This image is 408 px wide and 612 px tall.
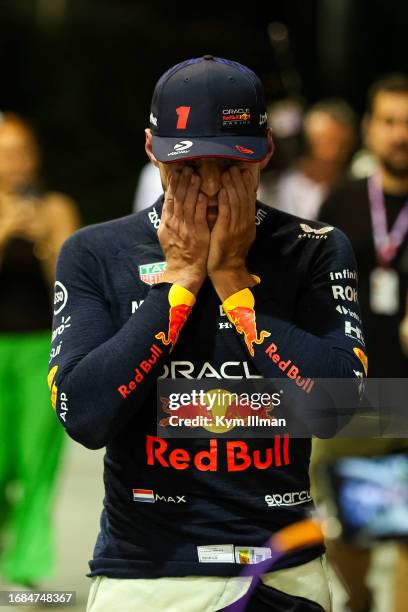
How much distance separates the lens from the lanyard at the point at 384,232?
4465 millimetres

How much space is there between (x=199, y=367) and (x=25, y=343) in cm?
311

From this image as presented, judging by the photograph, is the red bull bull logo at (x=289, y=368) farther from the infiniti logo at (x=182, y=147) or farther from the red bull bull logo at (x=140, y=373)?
the infiniti logo at (x=182, y=147)

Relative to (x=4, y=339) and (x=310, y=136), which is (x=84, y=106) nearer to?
(x=310, y=136)

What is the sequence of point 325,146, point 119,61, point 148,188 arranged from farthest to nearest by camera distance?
1. point 119,61
2. point 325,146
3. point 148,188

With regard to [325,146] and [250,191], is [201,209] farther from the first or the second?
[325,146]

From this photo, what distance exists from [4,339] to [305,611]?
3.24m

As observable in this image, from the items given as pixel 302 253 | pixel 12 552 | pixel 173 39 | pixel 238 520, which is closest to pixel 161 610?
pixel 238 520

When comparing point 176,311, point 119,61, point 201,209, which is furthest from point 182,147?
point 119,61

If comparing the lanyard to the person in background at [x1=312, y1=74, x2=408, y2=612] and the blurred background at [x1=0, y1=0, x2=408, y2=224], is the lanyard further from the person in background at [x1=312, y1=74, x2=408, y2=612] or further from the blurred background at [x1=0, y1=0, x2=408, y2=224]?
the blurred background at [x1=0, y1=0, x2=408, y2=224]

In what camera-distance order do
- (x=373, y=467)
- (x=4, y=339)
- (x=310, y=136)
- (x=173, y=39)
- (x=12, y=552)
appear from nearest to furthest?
(x=373, y=467) → (x=12, y=552) → (x=4, y=339) → (x=173, y=39) → (x=310, y=136)

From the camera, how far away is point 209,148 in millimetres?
2109

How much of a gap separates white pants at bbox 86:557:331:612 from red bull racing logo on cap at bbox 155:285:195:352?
42cm

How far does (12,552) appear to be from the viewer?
4.71m

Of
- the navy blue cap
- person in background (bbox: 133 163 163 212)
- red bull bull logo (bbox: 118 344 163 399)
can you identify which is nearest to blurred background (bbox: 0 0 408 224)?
person in background (bbox: 133 163 163 212)
